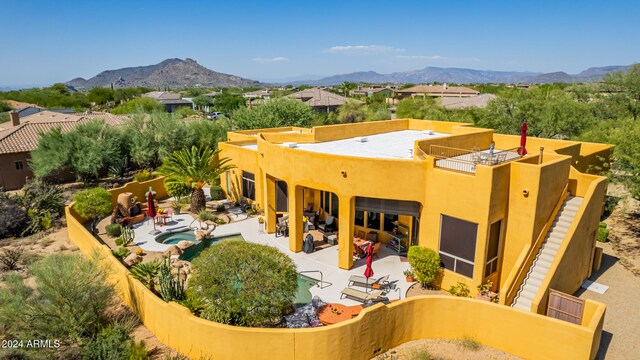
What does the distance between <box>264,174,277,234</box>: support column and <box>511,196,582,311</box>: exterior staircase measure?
13.0 meters

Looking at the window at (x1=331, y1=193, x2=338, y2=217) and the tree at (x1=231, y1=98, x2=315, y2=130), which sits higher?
the tree at (x1=231, y1=98, x2=315, y2=130)

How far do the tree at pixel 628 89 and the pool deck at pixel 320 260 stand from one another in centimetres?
3108

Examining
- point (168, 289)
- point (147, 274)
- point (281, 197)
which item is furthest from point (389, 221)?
point (147, 274)

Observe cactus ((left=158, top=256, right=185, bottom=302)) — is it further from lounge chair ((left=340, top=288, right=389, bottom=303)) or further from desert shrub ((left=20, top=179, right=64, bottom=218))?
desert shrub ((left=20, top=179, right=64, bottom=218))

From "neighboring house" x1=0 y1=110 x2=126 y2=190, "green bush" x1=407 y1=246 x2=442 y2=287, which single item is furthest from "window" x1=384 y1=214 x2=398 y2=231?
"neighboring house" x1=0 y1=110 x2=126 y2=190

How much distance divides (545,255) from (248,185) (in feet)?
61.5

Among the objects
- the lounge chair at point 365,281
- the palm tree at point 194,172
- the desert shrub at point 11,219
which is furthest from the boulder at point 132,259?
the lounge chair at point 365,281

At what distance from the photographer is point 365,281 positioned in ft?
50.6

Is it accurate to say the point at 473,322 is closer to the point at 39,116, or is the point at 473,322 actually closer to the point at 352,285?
the point at 352,285

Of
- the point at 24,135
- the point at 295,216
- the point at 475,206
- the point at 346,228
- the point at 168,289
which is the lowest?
the point at 168,289

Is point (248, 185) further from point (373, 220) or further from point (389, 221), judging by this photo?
point (389, 221)

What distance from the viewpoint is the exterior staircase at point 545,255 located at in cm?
1338

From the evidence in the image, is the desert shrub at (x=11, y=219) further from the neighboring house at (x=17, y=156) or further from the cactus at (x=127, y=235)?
the neighboring house at (x=17, y=156)

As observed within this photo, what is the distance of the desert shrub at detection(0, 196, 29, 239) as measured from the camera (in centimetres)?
2208
